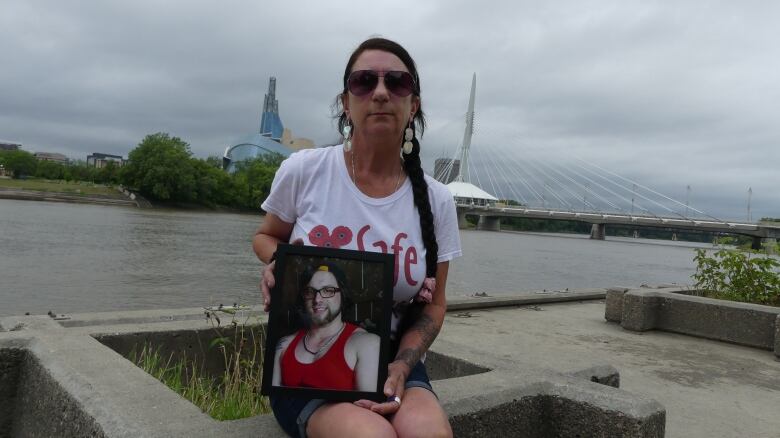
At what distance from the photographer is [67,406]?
164cm

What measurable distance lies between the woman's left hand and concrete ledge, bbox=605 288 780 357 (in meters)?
4.04

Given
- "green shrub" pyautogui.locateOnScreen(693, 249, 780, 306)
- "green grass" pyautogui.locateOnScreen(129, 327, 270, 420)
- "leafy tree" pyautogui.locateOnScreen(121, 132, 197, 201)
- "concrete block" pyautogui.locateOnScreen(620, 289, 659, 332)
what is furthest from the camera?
"leafy tree" pyautogui.locateOnScreen(121, 132, 197, 201)

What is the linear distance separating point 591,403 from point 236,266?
13196 mm

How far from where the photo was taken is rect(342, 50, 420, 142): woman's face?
1.64 metres

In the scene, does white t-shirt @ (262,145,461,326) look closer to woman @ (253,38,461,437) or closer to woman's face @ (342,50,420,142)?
woman @ (253,38,461,437)

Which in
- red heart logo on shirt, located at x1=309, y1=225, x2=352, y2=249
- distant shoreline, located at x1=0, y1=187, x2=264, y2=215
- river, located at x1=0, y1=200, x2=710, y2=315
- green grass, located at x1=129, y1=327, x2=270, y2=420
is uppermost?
red heart logo on shirt, located at x1=309, y1=225, x2=352, y2=249

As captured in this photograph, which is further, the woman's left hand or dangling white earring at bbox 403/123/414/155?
dangling white earring at bbox 403/123/414/155

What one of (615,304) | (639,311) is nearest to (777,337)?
(639,311)

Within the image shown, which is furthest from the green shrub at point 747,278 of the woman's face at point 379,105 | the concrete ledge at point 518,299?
the woman's face at point 379,105

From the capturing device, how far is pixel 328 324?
54.9 inches

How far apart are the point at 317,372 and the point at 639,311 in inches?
177

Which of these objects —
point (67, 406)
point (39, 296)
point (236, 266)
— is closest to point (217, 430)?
point (67, 406)

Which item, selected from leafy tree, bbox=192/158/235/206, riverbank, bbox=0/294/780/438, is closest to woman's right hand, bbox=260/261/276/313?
riverbank, bbox=0/294/780/438

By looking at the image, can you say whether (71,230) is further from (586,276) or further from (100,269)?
(586,276)
